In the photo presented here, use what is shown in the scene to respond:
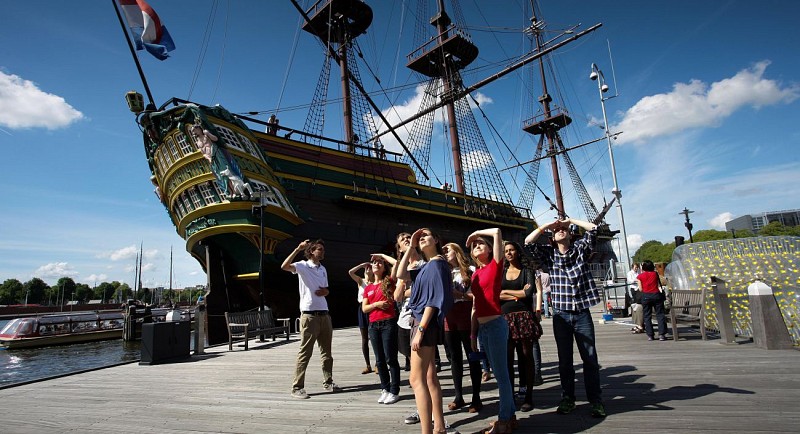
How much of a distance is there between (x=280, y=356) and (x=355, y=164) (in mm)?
10204

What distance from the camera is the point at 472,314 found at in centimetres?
300

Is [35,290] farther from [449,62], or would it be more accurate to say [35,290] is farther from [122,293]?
[449,62]

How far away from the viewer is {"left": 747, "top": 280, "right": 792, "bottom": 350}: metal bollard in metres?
5.12

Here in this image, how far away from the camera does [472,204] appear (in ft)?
69.2

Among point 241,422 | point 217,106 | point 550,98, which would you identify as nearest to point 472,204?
point 217,106

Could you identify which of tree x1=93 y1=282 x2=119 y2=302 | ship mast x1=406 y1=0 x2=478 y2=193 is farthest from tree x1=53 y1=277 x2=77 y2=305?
ship mast x1=406 y1=0 x2=478 y2=193

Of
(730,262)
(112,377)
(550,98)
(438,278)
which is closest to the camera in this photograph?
(438,278)

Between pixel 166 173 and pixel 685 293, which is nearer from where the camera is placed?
pixel 685 293

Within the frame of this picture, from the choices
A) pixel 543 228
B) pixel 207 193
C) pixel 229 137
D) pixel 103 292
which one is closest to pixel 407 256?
pixel 543 228

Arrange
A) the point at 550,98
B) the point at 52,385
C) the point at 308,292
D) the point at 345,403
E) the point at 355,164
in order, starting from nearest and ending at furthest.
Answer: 1. the point at 345,403
2. the point at 308,292
3. the point at 52,385
4. the point at 355,164
5. the point at 550,98

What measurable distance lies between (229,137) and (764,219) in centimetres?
13524

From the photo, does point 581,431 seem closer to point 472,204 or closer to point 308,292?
point 308,292

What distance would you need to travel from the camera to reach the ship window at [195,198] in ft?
42.1

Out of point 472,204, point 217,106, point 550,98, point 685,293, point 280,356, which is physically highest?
point 550,98
